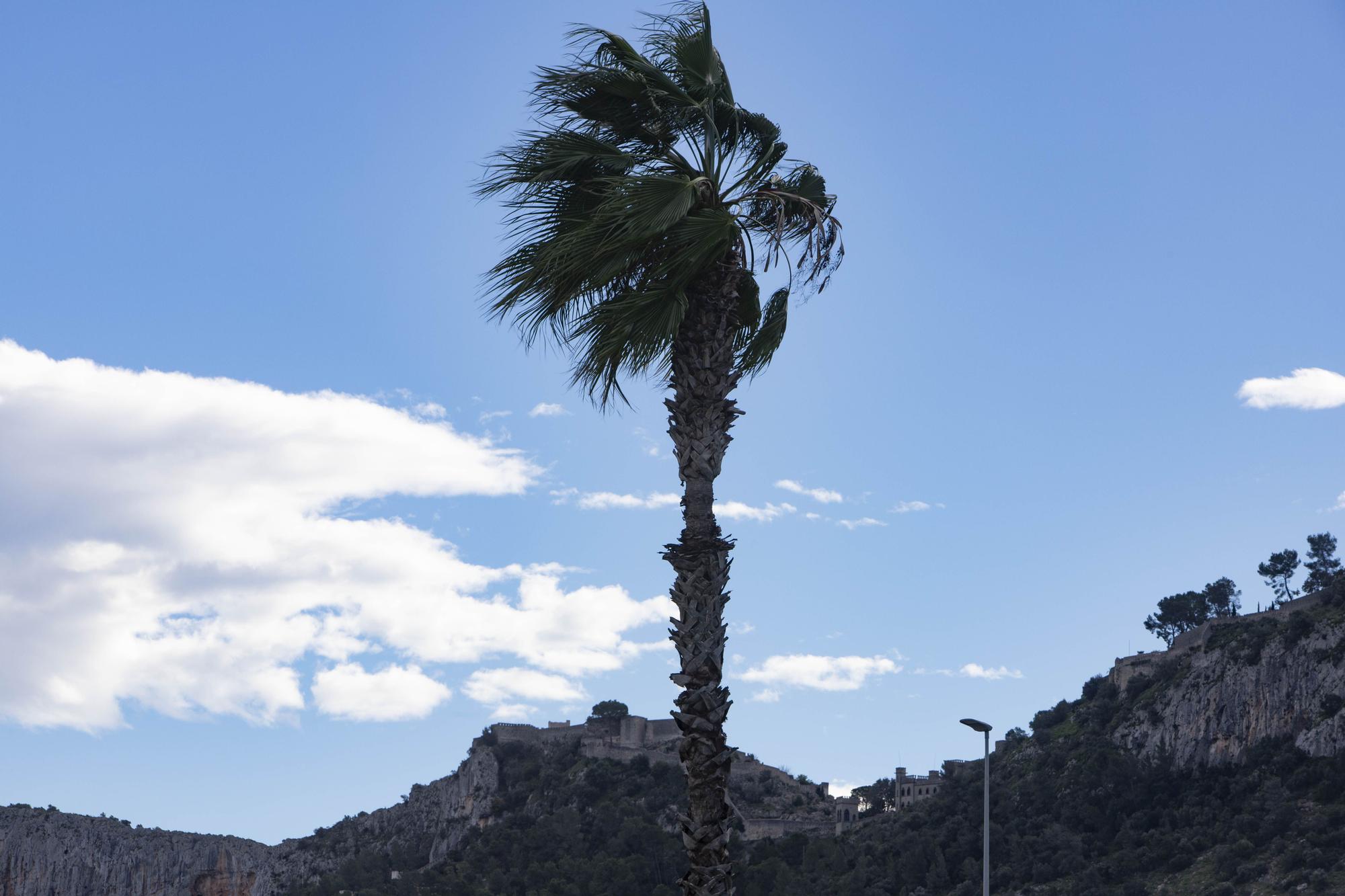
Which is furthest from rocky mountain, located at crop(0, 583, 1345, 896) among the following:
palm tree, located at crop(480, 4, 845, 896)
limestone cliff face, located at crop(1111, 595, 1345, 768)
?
palm tree, located at crop(480, 4, 845, 896)

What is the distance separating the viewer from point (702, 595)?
32.7 feet

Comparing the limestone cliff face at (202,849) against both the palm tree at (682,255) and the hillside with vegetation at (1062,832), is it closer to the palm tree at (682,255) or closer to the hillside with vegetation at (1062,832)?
the hillside with vegetation at (1062,832)

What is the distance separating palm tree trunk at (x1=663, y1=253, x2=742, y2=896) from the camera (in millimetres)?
9820

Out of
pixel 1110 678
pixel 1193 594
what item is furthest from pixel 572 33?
pixel 1193 594

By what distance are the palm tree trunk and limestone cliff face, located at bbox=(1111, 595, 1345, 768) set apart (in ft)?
261

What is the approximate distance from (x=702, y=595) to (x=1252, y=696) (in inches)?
3474

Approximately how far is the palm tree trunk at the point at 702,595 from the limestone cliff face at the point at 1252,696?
261 feet

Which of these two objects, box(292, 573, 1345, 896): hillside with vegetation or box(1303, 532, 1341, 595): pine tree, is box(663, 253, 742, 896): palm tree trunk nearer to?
box(292, 573, 1345, 896): hillside with vegetation

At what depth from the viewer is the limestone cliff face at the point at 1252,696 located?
83500mm

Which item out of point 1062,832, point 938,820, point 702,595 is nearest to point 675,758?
point 938,820

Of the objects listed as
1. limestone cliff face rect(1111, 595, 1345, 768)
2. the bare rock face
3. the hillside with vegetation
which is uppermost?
limestone cliff face rect(1111, 595, 1345, 768)

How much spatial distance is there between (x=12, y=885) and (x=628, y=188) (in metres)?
137

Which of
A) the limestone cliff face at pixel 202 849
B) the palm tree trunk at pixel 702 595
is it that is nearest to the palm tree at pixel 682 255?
the palm tree trunk at pixel 702 595

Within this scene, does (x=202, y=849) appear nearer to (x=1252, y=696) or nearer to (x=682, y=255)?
(x=1252, y=696)
